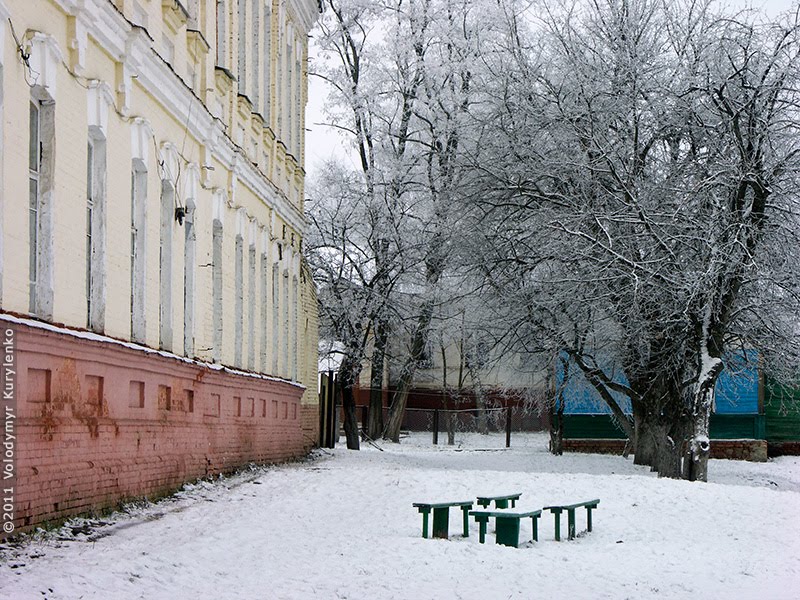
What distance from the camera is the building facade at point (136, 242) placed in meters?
10.2

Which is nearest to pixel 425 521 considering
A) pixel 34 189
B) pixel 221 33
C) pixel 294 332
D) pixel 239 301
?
pixel 34 189

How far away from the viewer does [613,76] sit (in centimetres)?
2183

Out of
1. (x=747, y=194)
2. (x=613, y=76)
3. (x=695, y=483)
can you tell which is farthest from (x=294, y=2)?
(x=695, y=483)

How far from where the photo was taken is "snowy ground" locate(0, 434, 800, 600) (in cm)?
839

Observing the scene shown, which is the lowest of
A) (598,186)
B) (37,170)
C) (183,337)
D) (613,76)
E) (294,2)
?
(183,337)

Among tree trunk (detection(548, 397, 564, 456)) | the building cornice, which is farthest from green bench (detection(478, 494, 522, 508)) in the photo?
tree trunk (detection(548, 397, 564, 456))

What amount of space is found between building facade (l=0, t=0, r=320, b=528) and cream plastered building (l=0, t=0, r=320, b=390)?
0.03 metres

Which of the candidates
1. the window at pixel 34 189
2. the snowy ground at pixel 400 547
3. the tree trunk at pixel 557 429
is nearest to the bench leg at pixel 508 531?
the snowy ground at pixel 400 547

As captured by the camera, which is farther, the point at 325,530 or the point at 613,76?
the point at 613,76

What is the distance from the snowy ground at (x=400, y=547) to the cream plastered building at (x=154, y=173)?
2197 millimetres

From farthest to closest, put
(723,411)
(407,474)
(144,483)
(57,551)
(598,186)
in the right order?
(723,411), (598,186), (407,474), (144,483), (57,551)

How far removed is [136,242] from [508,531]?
18.6 feet

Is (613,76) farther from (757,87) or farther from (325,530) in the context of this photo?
(325,530)

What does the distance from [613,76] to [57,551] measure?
15.4 meters
